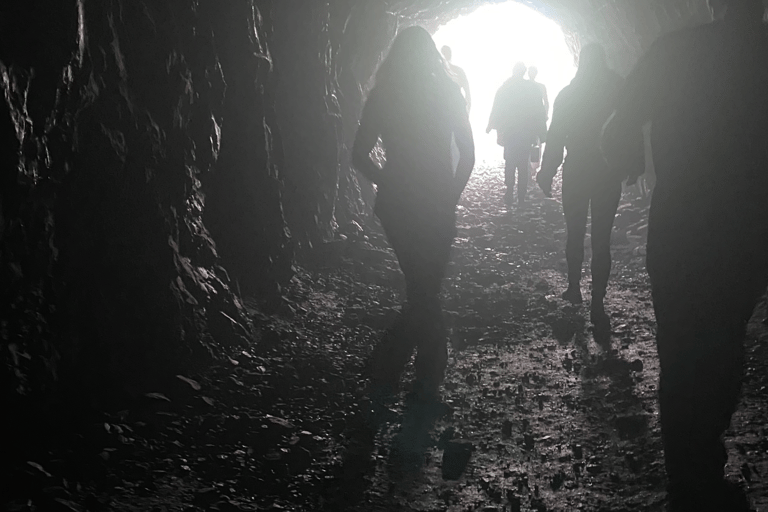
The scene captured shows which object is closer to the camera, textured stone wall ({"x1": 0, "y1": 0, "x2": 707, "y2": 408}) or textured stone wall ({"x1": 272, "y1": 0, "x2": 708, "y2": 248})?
textured stone wall ({"x1": 0, "y1": 0, "x2": 707, "y2": 408})

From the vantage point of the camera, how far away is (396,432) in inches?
140

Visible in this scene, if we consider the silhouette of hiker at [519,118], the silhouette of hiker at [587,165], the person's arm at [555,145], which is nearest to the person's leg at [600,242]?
the silhouette of hiker at [587,165]

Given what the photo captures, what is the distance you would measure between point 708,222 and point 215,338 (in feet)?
9.12

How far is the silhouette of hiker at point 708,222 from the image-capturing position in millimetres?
3041

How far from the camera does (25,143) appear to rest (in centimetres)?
289

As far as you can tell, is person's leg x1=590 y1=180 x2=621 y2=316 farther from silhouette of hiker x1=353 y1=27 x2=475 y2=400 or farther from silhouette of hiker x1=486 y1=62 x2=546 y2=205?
silhouette of hiker x1=486 y1=62 x2=546 y2=205

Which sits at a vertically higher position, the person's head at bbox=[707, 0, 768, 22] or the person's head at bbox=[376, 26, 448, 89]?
the person's head at bbox=[376, 26, 448, 89]

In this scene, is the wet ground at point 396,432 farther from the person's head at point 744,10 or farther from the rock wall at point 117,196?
the person's head at point 744,10

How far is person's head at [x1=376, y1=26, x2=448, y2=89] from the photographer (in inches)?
174

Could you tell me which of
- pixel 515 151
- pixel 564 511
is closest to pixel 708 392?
pixel 564 511

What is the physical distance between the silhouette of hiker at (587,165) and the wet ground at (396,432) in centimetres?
41

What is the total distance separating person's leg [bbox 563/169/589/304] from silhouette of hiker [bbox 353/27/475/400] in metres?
1.27

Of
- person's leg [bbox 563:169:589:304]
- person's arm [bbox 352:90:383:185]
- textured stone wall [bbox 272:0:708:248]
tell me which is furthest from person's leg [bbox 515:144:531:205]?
person's arm [bbox 352:90:383:185]

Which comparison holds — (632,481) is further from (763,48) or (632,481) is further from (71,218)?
(71,218)
